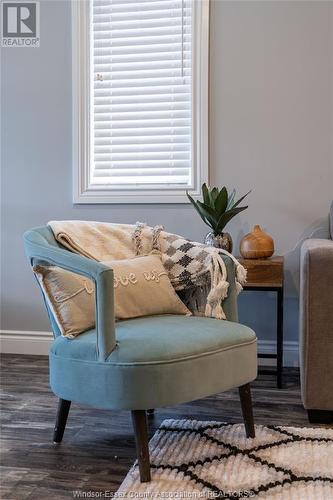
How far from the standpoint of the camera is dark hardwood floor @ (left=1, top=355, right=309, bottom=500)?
1.66 metres

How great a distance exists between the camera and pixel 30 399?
94.8 inches

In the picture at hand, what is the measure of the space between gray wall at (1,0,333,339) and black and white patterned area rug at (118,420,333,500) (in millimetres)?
1041

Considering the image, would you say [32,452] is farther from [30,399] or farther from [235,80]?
[235,80]

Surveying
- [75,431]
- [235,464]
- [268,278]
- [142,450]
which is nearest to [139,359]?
[142,450]

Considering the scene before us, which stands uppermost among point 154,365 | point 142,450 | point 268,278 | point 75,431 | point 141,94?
point 141,94

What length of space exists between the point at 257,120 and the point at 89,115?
0.95 meters

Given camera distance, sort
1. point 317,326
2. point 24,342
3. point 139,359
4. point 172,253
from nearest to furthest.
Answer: point 139,359, point 317,326, point 172,253, point 24,342

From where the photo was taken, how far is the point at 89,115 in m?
3.10

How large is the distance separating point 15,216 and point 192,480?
81.8 inches

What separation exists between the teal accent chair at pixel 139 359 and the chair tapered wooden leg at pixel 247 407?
0.22ft

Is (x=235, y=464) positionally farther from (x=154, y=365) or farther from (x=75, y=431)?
(x=75, y=431)

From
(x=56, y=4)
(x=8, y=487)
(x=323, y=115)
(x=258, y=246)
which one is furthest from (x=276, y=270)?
(x=56, y=4)

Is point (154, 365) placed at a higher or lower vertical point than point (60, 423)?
higher

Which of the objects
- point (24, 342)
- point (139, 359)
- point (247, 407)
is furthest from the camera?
point (24, 342)
